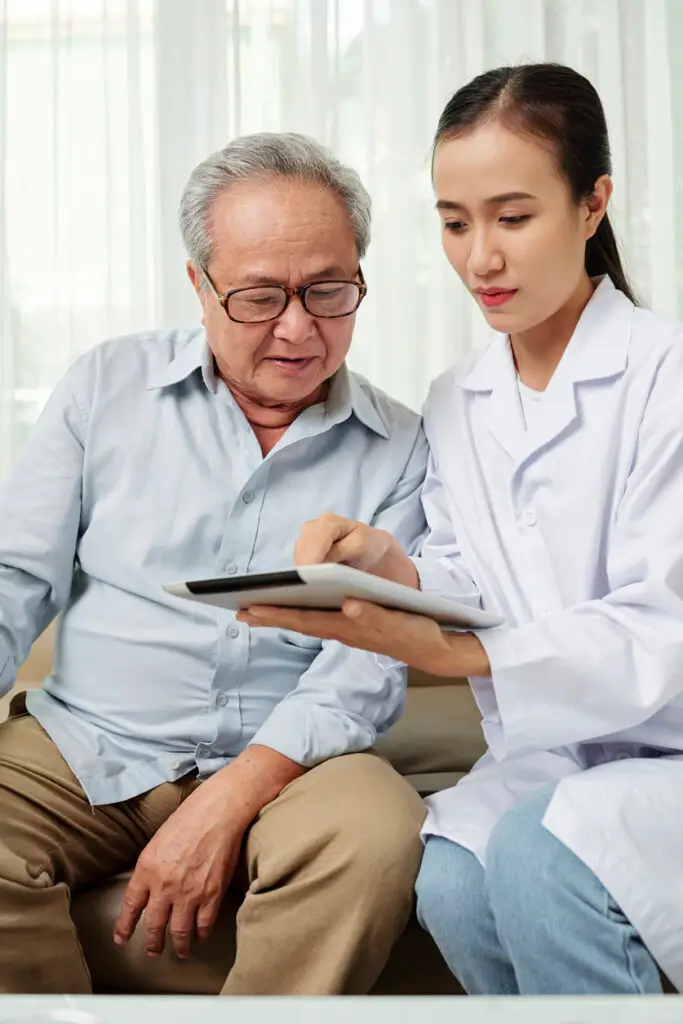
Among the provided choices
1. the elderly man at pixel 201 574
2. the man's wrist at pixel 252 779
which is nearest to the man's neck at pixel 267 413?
the elderly man at pixel 201 574

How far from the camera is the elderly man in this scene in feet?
4.72

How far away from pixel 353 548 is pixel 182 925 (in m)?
0.51

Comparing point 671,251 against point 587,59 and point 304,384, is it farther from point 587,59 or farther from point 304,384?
point 304,384

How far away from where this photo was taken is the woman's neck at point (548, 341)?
158 cm

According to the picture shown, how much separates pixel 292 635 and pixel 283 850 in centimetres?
37

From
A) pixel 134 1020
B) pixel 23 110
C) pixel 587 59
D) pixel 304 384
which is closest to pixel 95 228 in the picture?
pixel 23 110

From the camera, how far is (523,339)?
1623 mm

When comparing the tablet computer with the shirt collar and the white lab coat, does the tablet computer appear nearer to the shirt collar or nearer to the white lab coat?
the white lab coat

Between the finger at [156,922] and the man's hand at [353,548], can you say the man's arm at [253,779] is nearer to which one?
the finger at [156,922]

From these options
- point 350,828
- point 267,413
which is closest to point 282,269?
point 267,413

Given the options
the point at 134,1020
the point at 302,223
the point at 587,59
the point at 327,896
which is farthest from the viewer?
the point at 587,59

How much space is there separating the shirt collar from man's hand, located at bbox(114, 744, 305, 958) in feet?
1.86

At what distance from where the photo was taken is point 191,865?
1.42m

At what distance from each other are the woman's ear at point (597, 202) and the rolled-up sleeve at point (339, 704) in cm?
49
